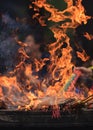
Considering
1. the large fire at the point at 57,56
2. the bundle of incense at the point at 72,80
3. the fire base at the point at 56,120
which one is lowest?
the fire base at the point at 56,120

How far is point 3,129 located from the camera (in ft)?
17.1

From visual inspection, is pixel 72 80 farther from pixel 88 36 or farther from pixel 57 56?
pixel 88 36

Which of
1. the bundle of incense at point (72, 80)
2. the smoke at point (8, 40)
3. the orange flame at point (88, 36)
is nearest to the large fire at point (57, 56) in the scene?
the orange flame at point (88, 36)

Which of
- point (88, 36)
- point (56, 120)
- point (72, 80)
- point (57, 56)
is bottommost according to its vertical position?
point (56, 120)

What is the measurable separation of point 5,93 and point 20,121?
210cm

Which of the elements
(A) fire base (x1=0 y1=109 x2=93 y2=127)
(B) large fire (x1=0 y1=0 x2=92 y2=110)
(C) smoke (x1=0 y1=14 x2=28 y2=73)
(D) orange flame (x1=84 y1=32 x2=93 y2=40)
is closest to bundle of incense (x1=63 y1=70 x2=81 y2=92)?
(B) large fire (x1=0 y1=0 x2=92 y2=110)

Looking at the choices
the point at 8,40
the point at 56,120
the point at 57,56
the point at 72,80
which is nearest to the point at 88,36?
the point at 57,56

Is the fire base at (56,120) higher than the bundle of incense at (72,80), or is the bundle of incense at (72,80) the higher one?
the bundle of incense at (72,80)

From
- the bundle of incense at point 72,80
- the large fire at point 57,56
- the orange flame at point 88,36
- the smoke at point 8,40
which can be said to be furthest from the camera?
the smoke at point 8,40

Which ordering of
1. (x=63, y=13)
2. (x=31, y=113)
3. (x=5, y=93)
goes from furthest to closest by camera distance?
1. (x=63, y=13)
2. (x=5, y=93)
3. (x=31, y=113)

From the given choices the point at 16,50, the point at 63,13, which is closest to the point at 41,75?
the point at 16,50

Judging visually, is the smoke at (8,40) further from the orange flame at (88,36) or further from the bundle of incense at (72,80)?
the bundle of incense at (72,80)

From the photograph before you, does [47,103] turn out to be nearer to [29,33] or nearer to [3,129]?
[3,129]

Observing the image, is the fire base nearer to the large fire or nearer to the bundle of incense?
the bundle of incense
